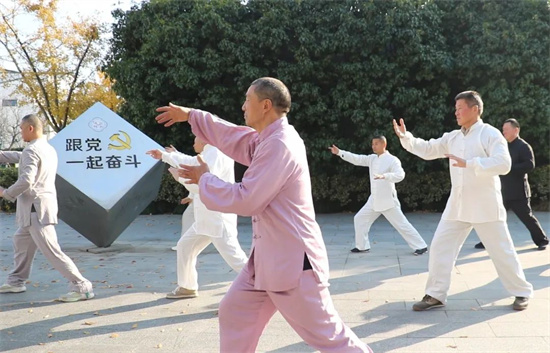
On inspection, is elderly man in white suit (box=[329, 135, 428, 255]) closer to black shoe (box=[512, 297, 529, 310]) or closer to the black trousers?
the black trousers

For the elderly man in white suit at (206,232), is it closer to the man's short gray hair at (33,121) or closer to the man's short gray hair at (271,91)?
the man's short gray hair at (33,121)

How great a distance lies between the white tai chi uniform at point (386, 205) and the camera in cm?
879

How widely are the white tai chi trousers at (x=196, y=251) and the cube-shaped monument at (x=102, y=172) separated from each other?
2925 millimetres

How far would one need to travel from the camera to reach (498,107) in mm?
14375

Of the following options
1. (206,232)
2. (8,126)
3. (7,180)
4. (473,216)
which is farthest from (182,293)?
(8,126)

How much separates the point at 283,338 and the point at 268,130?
2274 mm

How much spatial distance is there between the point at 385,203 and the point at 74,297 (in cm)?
472

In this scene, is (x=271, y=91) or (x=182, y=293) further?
(x=182, y=293)

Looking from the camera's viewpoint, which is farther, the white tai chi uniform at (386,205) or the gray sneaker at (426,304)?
the white tai chi uniform at (386,205)

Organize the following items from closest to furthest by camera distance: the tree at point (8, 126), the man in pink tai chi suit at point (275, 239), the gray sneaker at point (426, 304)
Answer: the man in pink tai chi suit at point (275, 239) → the gray sneaker at point (426, 304) → the tree at point (8, 126)

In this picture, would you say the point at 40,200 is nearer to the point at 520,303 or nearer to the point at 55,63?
the point at 520,303

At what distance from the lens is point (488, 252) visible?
17.9 ft

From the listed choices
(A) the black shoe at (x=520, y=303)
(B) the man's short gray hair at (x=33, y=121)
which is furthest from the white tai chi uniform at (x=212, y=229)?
(A) the black shoe at (x=520, y=303)

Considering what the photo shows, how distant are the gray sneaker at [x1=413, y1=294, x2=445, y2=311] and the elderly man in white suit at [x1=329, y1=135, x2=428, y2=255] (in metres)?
3.18
